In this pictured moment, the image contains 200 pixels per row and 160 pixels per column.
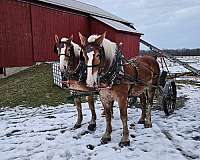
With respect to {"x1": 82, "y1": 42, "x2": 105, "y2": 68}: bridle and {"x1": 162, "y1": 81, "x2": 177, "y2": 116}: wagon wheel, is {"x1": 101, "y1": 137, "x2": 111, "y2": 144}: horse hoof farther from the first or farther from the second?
{"x1": 162, "y1": 81, "x2": 177, "y2": 116}: wagon wheel

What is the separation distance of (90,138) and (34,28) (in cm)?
1460

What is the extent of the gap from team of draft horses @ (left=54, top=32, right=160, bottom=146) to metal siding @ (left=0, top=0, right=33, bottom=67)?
11.7 metres

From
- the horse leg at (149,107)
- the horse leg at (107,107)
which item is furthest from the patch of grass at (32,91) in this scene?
the horse leg at (107,107)

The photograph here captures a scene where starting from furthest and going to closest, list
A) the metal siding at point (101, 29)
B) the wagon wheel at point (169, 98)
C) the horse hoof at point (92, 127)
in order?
the metal siding at point (101, 29) < the wagon wheel at point (169, 98) < the horse hoof at point (92, 127)

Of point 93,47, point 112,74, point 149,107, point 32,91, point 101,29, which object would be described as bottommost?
point 32,91

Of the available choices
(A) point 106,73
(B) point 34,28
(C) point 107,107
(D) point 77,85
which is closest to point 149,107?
(C) point 107,107

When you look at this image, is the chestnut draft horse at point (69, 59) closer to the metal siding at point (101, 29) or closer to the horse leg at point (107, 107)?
the horse leg at point (107, 107)

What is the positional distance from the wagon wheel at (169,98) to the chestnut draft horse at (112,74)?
3.60 feet

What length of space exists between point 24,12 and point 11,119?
1177cm

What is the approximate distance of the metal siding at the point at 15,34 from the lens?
56.9ft

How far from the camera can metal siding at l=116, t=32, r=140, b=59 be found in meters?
25.6

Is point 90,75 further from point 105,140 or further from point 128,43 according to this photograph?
point 128,43

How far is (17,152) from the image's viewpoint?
5.73 m

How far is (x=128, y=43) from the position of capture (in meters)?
27.5
